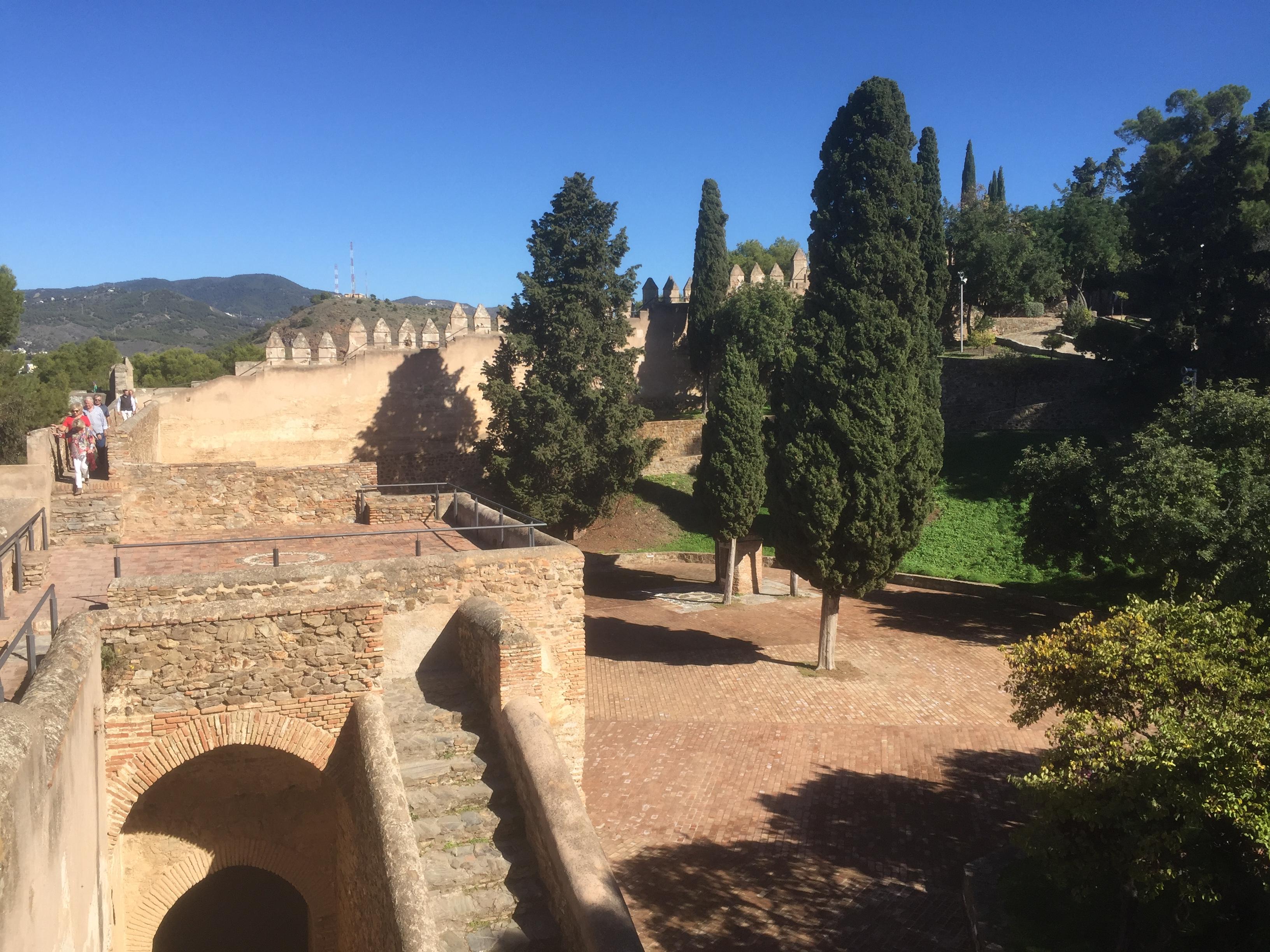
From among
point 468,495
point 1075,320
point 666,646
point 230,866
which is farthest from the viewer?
point 1075,320

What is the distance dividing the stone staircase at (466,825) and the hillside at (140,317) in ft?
348

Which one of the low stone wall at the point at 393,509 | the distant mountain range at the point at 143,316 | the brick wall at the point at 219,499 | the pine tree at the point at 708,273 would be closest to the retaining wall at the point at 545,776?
the low stone wall at the point at 393,509

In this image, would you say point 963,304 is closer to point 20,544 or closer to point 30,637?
point 20,544

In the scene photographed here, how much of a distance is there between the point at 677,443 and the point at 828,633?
16.8 m

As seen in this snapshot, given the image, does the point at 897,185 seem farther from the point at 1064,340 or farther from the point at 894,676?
the point at 1064,340

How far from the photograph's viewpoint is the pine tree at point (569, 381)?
2538 cm

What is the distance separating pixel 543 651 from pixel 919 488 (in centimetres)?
1048

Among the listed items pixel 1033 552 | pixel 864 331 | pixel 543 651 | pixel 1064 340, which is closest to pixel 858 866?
pixel 543 651

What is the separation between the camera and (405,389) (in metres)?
30.6

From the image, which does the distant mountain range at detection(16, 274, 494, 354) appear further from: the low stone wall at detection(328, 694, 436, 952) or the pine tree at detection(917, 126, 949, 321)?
the low stone wall at detection(328, 694, 436, 952)

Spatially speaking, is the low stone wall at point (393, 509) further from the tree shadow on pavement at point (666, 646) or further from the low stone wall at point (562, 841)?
the tree shadow on pavement at point (666, 646)

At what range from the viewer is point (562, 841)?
250 inches

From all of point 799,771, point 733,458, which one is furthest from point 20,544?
point 733,458

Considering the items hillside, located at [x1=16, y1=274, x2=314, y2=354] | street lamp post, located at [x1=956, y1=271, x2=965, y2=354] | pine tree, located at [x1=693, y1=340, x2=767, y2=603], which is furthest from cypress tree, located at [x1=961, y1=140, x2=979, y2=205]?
hillside, located at [x1=16, y1=274, x2=314, y2=354]
